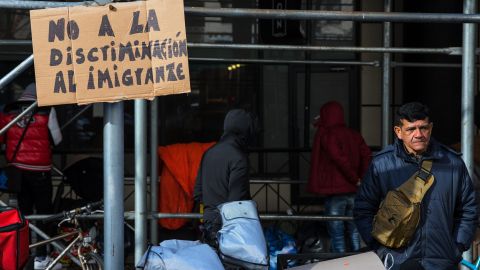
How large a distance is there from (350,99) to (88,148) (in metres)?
3.40

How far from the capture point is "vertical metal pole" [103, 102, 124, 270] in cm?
292

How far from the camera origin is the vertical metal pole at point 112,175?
9.57ft

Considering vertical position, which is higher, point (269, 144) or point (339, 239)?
point (269, 144)

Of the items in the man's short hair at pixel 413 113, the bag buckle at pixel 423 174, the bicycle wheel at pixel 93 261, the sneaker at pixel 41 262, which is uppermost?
the man's short hair at pixel 413 113

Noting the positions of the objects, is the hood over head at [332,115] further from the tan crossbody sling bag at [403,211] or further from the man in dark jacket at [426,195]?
the tan crossbody sling bag at [403,211]

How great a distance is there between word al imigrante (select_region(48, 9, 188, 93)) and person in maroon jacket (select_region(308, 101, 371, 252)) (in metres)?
3.82

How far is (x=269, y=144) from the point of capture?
889 centimetres

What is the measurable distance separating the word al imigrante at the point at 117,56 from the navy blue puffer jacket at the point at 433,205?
1.45 meters

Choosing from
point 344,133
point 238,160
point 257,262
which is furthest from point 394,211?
point 344,133

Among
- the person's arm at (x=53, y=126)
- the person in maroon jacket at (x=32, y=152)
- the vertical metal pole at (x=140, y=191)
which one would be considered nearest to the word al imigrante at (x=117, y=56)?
the vertical metal pole at (x=140, y=191)

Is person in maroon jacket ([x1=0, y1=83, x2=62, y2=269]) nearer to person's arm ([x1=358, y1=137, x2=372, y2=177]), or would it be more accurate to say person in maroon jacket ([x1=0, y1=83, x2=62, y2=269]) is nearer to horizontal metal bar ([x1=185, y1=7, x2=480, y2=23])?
person's arm ([x1=358, y1=137, x2=372, y2=177])

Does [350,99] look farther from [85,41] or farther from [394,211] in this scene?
[85,41]

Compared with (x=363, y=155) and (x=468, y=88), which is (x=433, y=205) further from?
(x=363, y=155)

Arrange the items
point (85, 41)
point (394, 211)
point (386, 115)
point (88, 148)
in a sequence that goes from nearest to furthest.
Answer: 1. point (85, 41)
2. point (394, 211)
3. point (386, 115)
4. point (88, 148)
